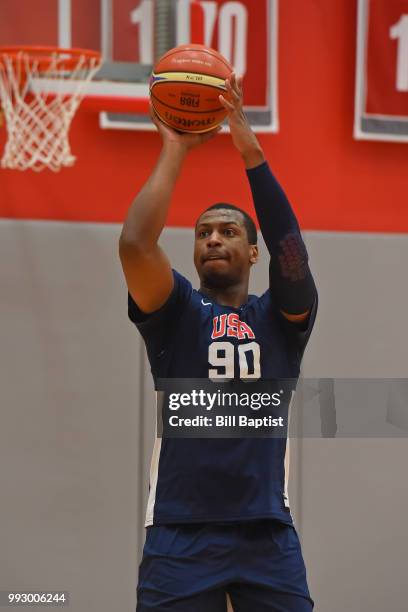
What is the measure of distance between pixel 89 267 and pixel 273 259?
2.15 m

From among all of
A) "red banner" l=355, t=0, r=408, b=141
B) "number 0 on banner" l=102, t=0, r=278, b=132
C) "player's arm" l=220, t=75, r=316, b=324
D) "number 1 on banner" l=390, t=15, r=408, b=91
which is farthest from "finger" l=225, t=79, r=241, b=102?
"number 1 on banner" l=390, t=15, r=408, b=91

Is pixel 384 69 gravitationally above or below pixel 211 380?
above

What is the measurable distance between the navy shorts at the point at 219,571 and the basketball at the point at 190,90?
1265 mm

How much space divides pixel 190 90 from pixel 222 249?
21.2 inches

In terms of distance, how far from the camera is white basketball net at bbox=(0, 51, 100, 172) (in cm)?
443

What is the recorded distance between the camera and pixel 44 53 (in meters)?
4.42

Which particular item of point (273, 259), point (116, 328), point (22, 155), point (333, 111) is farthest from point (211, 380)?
point (333, 111)

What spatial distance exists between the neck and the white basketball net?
69.6 inches

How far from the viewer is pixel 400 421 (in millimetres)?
5129

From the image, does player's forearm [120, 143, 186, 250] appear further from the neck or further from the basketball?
the neck

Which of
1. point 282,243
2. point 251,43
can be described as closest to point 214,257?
point 282,243

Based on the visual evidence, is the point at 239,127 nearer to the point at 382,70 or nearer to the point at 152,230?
the point at 152,230

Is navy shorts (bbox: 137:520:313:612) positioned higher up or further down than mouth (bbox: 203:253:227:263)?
further down

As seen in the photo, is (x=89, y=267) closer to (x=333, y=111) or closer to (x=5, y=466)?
(x=5, y=466)
